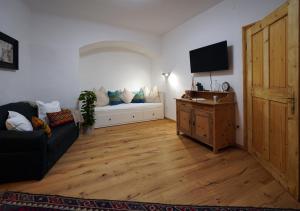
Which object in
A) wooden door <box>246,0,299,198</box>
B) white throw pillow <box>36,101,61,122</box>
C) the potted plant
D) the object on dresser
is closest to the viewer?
wooden door <box>246,0,299,198</box>

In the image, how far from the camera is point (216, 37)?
343 cm

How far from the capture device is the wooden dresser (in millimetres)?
2871

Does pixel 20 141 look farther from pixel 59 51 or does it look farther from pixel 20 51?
pixel 59 51

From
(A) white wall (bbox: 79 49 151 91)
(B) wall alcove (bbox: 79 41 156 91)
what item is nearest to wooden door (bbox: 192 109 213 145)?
(B) wall alcove (bbox: 79 41 156 91)

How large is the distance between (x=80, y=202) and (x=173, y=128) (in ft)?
10.0

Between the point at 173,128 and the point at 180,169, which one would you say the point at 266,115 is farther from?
the point at 173,128

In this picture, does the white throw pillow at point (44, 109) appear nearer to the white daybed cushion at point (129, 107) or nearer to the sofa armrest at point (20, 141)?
the sofa armrest at point (20, 141)

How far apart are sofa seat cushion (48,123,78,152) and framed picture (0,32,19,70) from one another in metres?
1.30

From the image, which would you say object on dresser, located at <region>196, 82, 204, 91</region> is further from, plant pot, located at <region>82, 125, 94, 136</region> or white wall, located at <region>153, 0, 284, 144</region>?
plant pot, located at <region>82, 125, 94, 136</region>

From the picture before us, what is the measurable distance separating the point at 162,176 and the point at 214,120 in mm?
1287

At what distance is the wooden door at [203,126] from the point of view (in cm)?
294

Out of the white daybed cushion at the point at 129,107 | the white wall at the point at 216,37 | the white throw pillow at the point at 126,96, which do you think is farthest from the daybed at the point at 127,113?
the white wall at the point at 216,37

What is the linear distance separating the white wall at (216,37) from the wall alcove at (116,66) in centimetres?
107

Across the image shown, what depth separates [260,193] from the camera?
1812 millimetres
